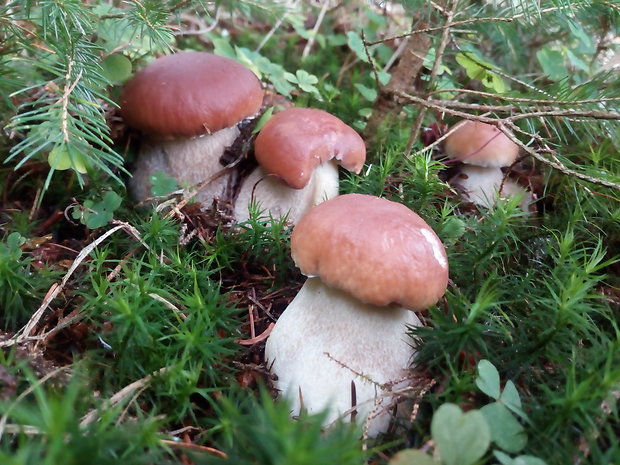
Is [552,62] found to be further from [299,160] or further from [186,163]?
[186,163]

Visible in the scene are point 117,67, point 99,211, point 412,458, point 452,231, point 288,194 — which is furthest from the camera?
point 288,194

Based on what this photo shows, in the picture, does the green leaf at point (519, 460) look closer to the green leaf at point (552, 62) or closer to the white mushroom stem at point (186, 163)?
the white mushroom stem at point (186, 163)

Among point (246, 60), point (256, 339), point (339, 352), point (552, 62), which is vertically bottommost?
point (256, 339)

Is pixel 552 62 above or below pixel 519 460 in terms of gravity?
above

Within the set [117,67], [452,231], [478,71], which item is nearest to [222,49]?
[117,67]

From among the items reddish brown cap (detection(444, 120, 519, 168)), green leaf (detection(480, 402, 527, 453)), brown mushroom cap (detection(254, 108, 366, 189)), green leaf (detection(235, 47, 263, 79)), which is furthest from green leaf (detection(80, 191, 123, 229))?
reddish brown cap (detection(444, 120, 519, 168))
